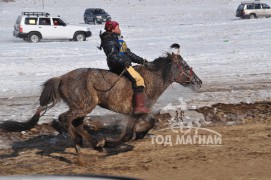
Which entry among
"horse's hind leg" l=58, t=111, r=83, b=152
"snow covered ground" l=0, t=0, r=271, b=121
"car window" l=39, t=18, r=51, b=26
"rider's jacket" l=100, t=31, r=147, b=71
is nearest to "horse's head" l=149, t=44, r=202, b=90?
"snow covered ground" l=0, t=0, r=271, b=121

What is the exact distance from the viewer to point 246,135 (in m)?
9.31

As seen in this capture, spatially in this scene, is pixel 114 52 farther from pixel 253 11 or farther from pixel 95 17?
pixel 253 11

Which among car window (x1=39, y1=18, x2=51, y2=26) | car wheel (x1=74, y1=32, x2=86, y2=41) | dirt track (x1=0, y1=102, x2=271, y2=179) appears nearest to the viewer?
dirt track (x1=0, y1=102, x2=271, y2=179)

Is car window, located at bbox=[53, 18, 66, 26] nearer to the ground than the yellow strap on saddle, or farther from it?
farther from it

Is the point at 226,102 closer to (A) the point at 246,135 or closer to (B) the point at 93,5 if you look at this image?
(A) the point at 246,135

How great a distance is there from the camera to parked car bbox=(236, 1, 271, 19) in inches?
1927

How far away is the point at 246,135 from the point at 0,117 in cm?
591

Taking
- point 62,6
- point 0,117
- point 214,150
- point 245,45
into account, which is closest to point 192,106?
point 214,150

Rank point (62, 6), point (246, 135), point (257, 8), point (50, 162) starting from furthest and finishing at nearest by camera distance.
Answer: point (62, 6) → point (257, 8) → point (246, 135) → point (50, 162)

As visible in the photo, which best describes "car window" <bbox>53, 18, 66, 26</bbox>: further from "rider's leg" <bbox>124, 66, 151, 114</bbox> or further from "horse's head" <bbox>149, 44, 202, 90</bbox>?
"rider's leg" <bbox>124, 66, 151, 114</bbox>

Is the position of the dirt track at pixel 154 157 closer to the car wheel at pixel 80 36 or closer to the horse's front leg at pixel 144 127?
the horse's front leg at pixel 144 127

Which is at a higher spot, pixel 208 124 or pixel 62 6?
pixel 62 6

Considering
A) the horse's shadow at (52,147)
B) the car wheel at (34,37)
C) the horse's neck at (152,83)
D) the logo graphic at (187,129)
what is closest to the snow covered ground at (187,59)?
the logo graphic at (187,129)

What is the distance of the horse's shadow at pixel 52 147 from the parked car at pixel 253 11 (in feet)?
138
